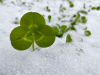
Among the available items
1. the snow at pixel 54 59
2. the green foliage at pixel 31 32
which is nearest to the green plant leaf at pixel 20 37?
the green foliage at pixel 31 32

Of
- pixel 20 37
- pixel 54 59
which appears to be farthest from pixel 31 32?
pixel 54 59

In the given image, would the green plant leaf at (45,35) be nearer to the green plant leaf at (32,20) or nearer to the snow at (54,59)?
the green plant leaf at (32,20)

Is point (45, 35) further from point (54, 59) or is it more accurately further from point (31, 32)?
point (54, 59)

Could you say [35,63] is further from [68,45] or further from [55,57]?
[68,45]

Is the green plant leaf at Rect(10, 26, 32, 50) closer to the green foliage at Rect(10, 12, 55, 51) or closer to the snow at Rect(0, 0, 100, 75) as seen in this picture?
the green foliage at Rect(10, 12, 55, 51)

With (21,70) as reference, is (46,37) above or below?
above

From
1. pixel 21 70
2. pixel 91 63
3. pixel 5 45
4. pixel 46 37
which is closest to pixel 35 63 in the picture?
pixel 21 70
